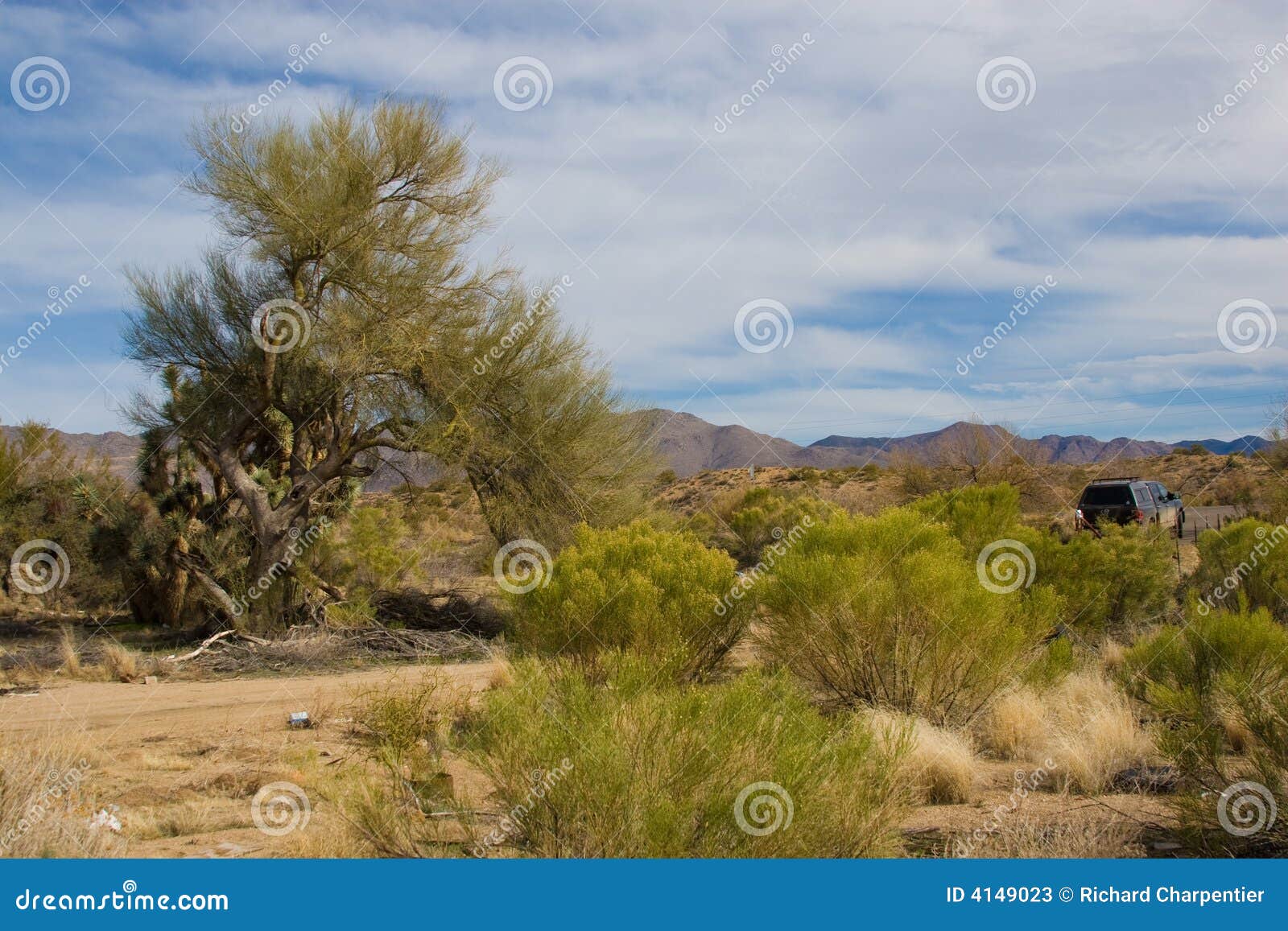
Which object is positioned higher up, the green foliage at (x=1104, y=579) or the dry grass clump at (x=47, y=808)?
the green foliage at (x=1104, y=579)

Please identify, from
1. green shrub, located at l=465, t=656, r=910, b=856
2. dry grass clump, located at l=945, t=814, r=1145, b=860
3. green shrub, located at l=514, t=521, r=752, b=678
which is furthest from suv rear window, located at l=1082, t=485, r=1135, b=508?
green shrub, located at l=465, t=656, r=910, b=856

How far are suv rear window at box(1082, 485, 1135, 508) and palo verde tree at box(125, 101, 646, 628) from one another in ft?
39.2

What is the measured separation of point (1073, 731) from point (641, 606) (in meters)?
3.84

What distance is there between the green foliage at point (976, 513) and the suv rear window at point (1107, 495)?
378 inches

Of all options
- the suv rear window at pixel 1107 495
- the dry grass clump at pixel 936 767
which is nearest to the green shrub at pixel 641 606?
the dry grass clump at pixel 936 767

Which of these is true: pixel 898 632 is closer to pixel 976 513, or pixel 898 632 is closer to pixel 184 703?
pixel 976 513

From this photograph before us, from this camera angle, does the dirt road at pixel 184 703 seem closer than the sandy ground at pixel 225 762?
No

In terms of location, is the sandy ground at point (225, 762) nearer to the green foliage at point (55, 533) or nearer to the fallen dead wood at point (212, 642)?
the fallen dead wood at point (212, 642)

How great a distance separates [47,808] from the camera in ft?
17.9

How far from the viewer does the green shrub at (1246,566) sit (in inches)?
514

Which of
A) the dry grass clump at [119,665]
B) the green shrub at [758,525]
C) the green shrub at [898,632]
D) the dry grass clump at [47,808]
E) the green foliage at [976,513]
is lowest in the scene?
the dry grass clump at [47,808]

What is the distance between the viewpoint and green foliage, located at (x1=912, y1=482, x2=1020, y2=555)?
12734 millimetres

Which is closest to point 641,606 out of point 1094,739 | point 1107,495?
point 1094,739

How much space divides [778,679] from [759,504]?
88.2ft
